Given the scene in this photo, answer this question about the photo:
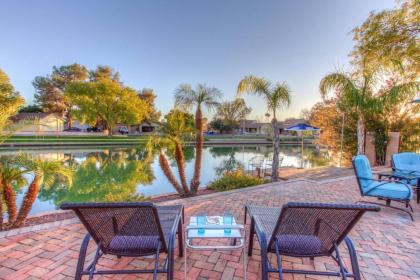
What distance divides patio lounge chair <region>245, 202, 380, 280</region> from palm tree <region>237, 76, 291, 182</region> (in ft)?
16.0

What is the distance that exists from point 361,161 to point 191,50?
42.7ft

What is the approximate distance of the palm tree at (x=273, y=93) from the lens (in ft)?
20.8

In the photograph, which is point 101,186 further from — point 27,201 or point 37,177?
point 37,177

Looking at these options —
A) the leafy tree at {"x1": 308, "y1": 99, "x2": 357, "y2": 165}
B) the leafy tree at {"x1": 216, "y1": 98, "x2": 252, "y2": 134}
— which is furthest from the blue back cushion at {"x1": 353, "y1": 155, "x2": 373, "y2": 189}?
the leafy tree at {"x1": 216, "y1": 98, "x2": 252, "y2": 134}

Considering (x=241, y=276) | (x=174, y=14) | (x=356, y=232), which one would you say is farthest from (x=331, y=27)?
(x=241, y=276)

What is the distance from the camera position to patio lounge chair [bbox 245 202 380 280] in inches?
58.3

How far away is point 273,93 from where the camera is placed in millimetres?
6406

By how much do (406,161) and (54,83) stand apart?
145ft

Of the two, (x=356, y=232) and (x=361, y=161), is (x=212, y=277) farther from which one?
(x=361, y=161)

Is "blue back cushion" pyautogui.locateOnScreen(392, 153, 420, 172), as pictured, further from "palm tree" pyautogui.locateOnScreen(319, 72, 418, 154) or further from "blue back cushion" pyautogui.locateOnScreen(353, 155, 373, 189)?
"palm tree" pyautogui.locateOnScreen(319, 72, 418, 154)

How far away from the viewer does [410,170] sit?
455 centimetres

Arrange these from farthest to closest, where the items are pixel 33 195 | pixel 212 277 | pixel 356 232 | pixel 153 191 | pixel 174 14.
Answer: pixel 174 14
pixel 153 191
pixel 33 195
pixel 356 232
pixel 212 277

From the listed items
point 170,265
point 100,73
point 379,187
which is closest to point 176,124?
point 170,265

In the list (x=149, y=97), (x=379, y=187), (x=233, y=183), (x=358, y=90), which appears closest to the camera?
(x=379, y=187)
